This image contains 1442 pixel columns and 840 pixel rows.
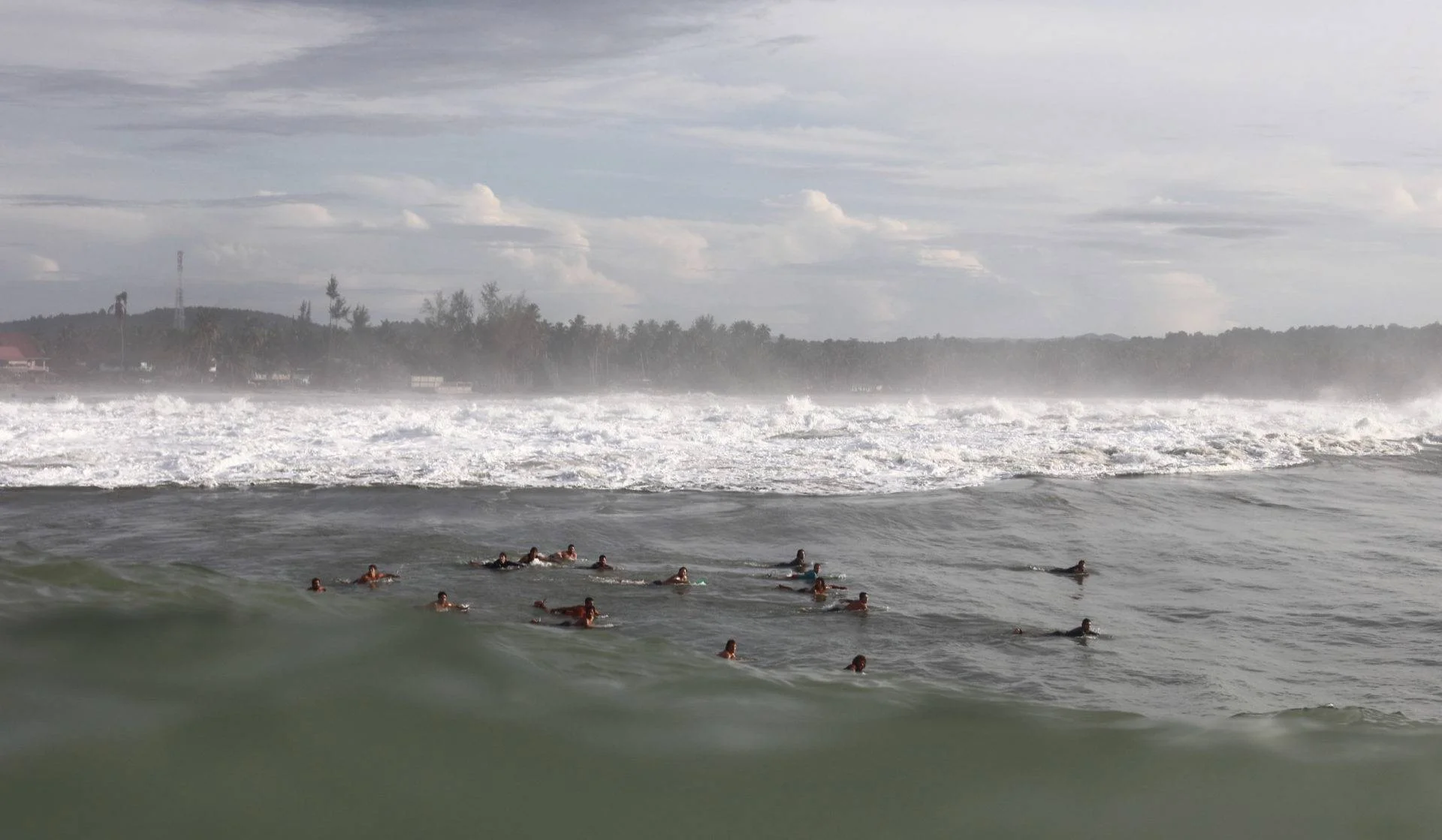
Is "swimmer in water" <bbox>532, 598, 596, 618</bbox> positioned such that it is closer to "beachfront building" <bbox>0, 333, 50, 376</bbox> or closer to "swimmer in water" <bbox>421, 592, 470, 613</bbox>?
"swimmer in water" <bbox>421, 592, 470, 613</bbox>

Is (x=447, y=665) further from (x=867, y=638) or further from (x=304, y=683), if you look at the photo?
(x=867, y=638)

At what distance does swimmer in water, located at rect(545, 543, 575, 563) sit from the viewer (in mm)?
16328

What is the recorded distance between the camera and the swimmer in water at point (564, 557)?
53.6 feet

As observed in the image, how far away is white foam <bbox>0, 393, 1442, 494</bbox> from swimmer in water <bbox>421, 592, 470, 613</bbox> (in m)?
10.0

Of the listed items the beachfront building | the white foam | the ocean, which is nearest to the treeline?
the beachfront building

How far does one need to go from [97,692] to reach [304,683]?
147cm

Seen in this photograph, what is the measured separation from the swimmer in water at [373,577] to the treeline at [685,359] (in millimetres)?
71433

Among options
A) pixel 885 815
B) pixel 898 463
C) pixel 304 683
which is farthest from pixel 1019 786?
pixel 898 463

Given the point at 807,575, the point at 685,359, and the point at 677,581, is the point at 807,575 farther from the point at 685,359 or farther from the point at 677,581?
the point at 685,359

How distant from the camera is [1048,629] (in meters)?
13.3

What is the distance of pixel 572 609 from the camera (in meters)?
13.2

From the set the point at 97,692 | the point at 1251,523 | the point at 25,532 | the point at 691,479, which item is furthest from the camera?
the point at 691,479

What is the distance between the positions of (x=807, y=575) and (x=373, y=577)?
574 cm

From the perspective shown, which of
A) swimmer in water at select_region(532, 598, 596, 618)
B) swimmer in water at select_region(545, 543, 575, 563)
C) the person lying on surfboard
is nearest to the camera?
swimmer in water at select_region(532, 598, 596, 618)
